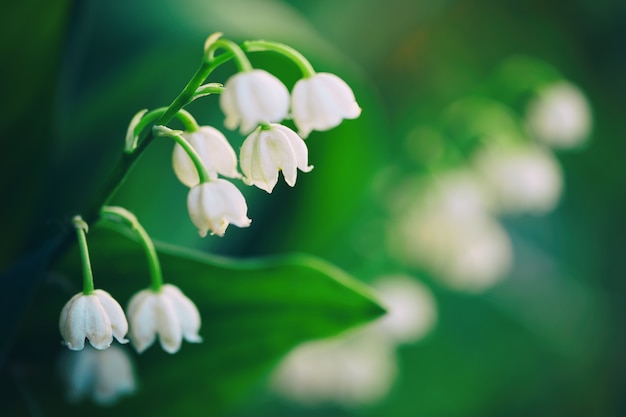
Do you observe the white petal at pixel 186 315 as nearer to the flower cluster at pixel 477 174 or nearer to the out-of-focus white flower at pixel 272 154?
the out-of-focus white flower at pixel 272 154

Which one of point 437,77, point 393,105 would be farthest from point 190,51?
point 437,77

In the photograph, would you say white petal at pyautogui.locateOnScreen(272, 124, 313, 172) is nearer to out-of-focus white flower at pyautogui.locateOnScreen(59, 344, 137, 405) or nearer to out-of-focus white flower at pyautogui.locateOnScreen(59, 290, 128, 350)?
Answer: out-of-focus white flower at pyautogui.locateOnScreen(59, 290, 128, 350)

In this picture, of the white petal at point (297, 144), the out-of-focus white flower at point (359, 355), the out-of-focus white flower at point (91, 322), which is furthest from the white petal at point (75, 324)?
the out-of-focus white flower at point (359, 355)

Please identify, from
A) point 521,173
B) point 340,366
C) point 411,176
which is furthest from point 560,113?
point 340,366

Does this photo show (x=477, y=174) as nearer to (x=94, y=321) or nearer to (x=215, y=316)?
(x=215, y=316)

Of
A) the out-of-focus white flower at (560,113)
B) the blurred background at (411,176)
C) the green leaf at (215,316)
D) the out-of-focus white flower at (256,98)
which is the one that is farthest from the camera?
the out-of-focus white flower at (560,113)

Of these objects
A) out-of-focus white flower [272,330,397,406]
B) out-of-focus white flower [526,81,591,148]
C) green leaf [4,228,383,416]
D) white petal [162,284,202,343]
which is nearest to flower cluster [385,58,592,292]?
out-of-focus white flower [526,81,591,148]

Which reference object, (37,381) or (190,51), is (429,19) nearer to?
(190,51)

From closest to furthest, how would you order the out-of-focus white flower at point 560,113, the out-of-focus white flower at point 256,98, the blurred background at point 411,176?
the out-of-focus white flower at point 256,98, the blurred background at point 411,176, the out-of-focus white flower at point 560,113
